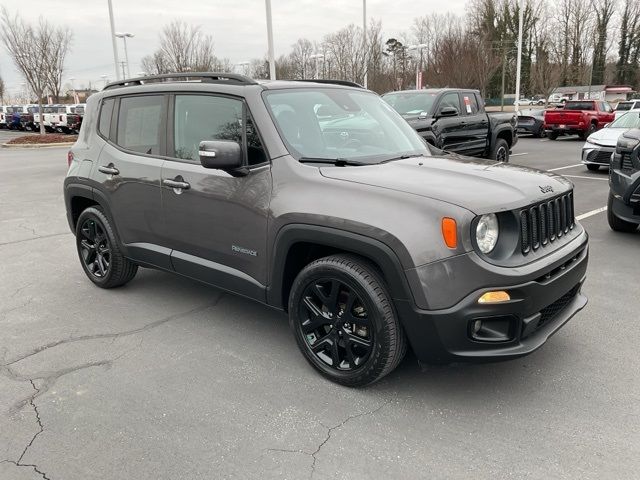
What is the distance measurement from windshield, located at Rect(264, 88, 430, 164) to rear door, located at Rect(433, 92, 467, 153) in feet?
20.5

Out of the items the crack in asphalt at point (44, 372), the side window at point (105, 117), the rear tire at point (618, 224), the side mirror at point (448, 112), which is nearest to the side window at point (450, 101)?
the side mirror at point (448, 112)

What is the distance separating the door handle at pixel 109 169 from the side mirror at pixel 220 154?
1541 mm

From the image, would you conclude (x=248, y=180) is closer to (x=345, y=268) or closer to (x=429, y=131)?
(x=345, y=268)

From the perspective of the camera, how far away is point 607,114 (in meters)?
23.3

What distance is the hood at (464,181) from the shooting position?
2.85 metres

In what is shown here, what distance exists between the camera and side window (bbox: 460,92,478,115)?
11.4 metres

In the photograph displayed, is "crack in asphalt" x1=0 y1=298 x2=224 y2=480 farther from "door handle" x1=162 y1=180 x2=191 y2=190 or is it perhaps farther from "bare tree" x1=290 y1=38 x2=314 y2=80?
"bare tree" x1=290 y1=38 x2=314 y2=80

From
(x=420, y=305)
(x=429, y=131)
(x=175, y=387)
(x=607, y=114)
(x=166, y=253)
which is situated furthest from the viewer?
(x=607, y=114)

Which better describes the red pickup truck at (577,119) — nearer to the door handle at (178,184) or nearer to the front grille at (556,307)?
the front grille at (556,307)

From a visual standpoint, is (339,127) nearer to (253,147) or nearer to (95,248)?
(253,147)

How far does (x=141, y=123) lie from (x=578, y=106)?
23.2 meters

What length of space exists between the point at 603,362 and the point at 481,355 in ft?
4.02

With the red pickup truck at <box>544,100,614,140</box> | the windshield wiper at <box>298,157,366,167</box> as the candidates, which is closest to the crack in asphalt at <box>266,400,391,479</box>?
the windshield wiper at <box>298,157,366,167</box>

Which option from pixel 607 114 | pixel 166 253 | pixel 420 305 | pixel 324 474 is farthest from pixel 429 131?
pixel 607 114
